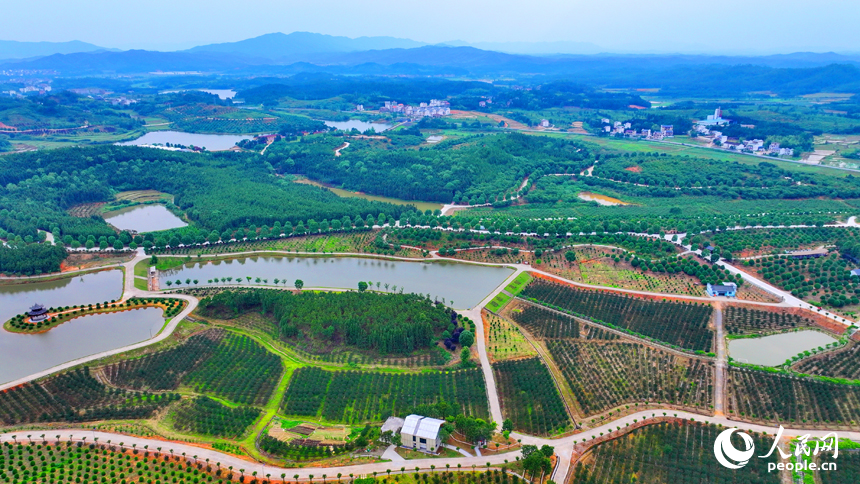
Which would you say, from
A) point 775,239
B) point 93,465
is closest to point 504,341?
point 93,465

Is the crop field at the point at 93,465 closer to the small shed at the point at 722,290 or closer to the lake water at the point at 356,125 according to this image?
the small shed at the point at 722,290

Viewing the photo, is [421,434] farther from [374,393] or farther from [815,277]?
[815,277]

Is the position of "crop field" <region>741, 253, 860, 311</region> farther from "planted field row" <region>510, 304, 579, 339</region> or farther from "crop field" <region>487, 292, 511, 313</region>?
"crop field" <region>487, 292, 511, 313</region>

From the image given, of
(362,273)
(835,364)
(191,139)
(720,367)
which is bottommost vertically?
(720,367)

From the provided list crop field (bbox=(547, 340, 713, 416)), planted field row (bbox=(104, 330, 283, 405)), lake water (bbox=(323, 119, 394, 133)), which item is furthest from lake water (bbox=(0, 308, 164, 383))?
lake water (bbox=(323, 119, 394, 133))

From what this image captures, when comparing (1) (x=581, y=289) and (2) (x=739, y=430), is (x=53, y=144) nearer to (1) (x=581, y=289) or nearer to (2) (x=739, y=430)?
(1) (x=581, y=289)
